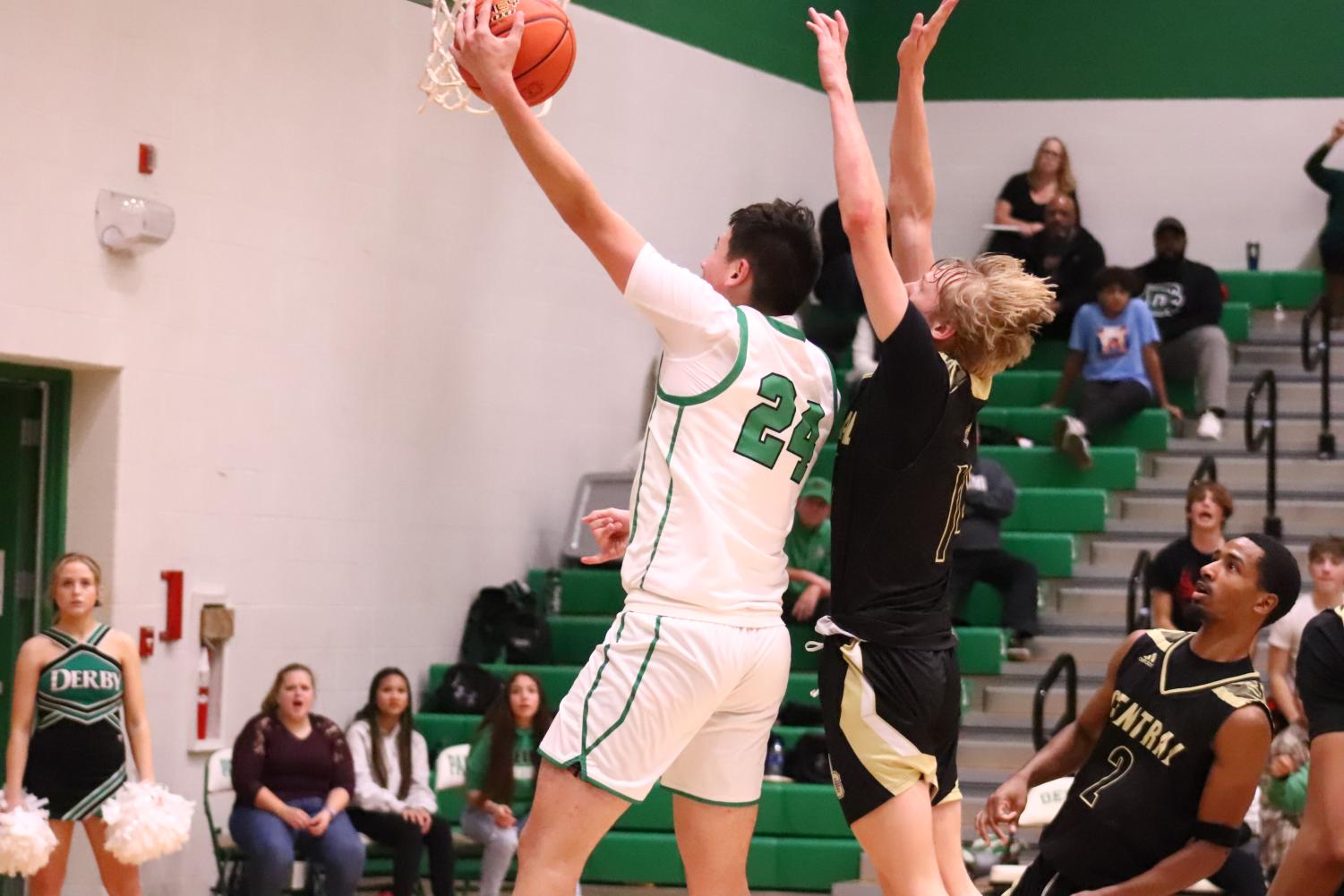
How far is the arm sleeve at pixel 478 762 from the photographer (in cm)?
912

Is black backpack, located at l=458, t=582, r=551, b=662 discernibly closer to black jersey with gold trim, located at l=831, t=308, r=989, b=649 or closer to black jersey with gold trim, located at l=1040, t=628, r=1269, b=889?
black jersey with gold trim, located at l=1040, t=628, r=1269, b=889

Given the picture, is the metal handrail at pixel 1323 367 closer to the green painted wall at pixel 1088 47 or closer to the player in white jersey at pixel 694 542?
the green painted wall at pixel 1088 47

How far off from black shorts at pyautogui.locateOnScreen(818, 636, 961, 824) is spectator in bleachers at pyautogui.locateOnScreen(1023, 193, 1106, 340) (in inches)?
338

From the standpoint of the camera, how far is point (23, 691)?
743cm

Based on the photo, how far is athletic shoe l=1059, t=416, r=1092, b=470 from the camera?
36.5ft

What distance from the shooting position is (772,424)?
12.9ft

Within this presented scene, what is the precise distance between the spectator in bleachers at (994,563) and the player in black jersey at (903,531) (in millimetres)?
6042

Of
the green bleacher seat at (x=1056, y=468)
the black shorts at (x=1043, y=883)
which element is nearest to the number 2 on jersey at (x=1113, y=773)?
the black shorts at (x=1043, y=883)

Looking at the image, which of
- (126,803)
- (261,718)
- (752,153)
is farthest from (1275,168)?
(126,803)

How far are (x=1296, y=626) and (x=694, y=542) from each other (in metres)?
5.81

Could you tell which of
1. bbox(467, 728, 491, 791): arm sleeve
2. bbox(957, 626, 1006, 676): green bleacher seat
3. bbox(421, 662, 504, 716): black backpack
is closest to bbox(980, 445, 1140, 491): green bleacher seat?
bbox(957, 626, 1006, 676): green bleacher seat

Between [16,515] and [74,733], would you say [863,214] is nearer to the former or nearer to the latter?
[74,733]

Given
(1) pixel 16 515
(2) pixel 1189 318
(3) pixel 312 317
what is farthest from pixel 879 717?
(2) pixel 1189 318

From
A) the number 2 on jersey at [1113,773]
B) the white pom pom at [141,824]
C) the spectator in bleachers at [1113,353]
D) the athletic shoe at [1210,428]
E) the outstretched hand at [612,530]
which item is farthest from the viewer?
the athletic shoe at [1210,428]
